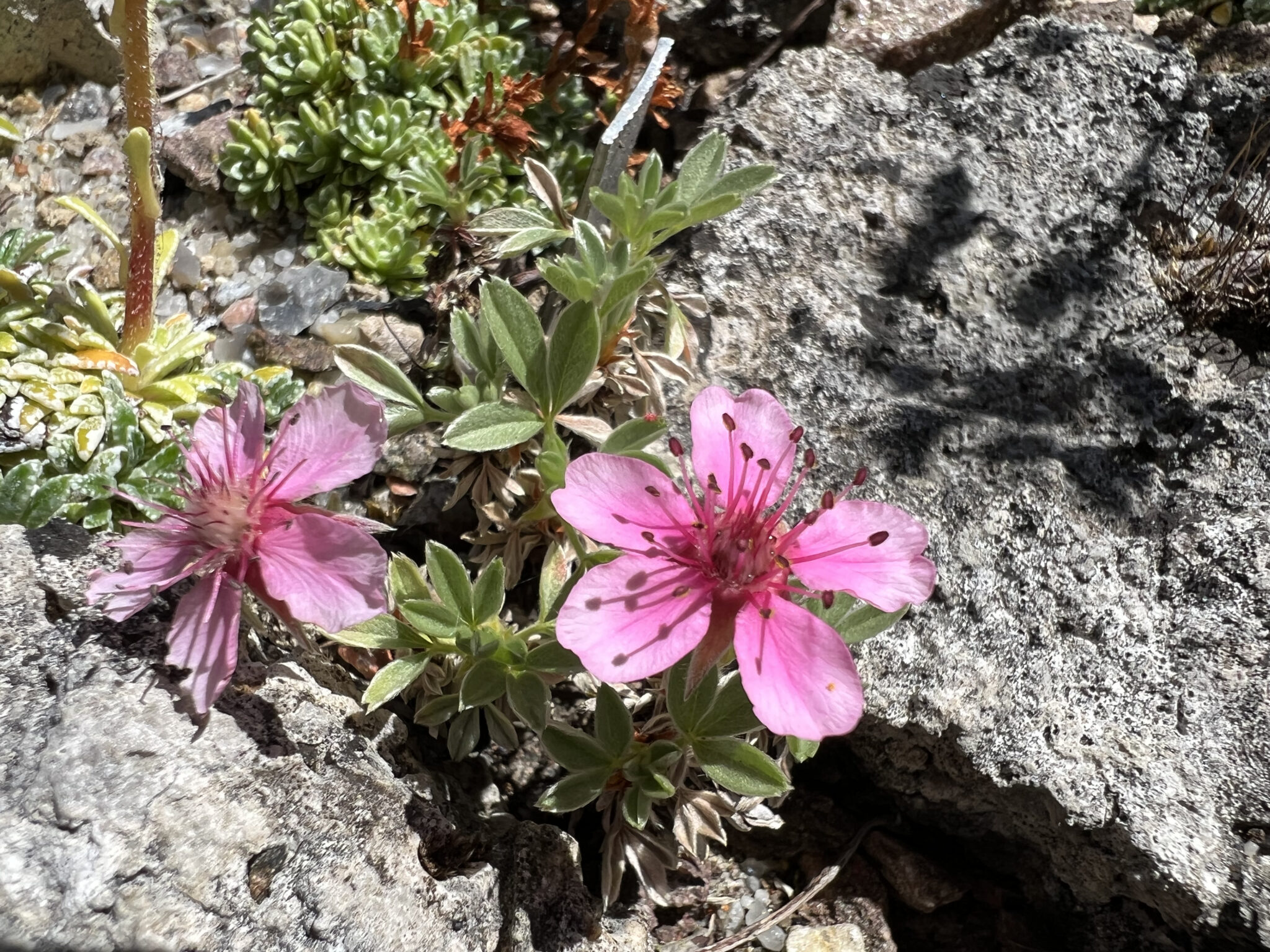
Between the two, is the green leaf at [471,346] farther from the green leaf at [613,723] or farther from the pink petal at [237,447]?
the green leaf at [613,723]

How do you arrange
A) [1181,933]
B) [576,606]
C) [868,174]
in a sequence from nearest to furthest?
[576,606], [1181,933], [868,174]

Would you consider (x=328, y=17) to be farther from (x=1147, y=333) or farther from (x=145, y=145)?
(x=1147, y=333)

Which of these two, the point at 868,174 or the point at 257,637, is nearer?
the point at 257,637

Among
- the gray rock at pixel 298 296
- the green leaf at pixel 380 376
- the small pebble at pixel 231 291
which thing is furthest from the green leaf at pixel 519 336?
the small pebble at pixel 231 291

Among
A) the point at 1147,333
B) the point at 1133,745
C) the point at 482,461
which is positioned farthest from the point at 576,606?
the point at 1147,333

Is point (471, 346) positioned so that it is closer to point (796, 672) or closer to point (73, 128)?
point (796, 672)

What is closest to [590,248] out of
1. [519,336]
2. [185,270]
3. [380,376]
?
[519,336]
